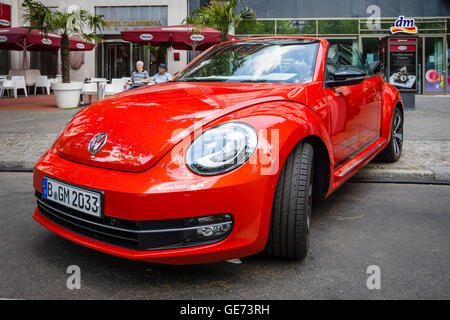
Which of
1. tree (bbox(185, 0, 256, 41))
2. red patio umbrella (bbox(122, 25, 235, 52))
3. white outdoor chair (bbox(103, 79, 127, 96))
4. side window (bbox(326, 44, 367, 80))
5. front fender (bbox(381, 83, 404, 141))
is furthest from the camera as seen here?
white outdoor chair (bbox(103, 79, 127, 96))

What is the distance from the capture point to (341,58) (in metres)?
4.03

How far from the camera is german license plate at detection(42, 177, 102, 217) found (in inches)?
90.7

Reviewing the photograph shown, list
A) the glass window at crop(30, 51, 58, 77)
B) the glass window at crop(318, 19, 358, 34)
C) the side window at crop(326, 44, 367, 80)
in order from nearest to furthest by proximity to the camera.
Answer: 1. the side window at crop(326, 44, 367, 80)
2. the glass window at crop(318, 19, 358, 34)
3. the glass window at crop(30, 51, 58, 77)

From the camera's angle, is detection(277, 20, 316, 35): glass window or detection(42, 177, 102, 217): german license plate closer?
detection(42, 177, 102, 217): german license plate

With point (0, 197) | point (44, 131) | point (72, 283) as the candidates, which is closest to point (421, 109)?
point (44, 131)

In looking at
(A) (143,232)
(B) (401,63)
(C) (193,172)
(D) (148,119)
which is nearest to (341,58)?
(D) (148,119)

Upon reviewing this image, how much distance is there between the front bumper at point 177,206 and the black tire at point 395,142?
343cm

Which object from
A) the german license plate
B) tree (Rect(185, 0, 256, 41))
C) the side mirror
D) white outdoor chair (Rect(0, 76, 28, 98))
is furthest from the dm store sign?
the german license plate

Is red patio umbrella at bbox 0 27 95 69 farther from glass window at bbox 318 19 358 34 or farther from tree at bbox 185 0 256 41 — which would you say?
glass window at bbox 318 19 358 34

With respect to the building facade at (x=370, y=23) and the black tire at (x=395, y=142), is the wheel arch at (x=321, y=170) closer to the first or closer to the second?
the black tire at (x=395, y=142)

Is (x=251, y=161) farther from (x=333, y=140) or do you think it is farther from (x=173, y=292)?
(x=333, y=140)

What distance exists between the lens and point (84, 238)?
2439 millimetres

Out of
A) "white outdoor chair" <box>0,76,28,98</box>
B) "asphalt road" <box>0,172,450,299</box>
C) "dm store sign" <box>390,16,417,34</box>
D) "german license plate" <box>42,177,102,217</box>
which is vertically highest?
"dm store sign" <box>390,16,417,34</box>

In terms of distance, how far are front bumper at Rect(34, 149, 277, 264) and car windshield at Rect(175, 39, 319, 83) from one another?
121 centimetres
